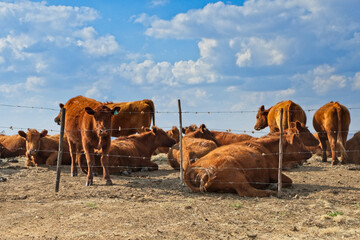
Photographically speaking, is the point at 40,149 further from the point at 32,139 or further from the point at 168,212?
the point at 168,212

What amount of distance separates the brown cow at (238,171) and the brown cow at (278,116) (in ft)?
23.3

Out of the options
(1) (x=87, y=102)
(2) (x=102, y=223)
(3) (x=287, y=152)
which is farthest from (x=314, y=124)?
(2) (x=102, y=223)

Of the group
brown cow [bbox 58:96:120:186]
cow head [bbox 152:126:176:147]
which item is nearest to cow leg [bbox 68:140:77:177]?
brown cow [bbox 58:96:120:186]

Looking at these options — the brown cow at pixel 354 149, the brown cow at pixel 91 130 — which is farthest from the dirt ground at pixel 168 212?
the brown cow at pixel 354 149

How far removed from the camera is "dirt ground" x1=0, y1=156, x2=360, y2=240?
681 centimetres

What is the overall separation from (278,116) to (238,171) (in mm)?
10091

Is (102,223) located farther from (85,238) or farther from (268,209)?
(268,209)

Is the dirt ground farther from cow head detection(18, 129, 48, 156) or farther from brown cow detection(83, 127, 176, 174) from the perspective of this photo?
cow head detection(18, 129, 48, 156)

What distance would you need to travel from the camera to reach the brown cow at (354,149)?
17516 millimetres

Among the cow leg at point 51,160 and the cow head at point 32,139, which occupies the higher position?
the cow head at point 32,139

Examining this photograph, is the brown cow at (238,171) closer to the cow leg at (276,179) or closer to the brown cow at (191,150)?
the cow leg at (276,179)

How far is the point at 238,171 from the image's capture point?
949 cm

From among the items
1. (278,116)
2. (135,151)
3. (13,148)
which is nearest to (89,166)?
(135,151)

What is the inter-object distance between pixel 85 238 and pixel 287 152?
6548mm
